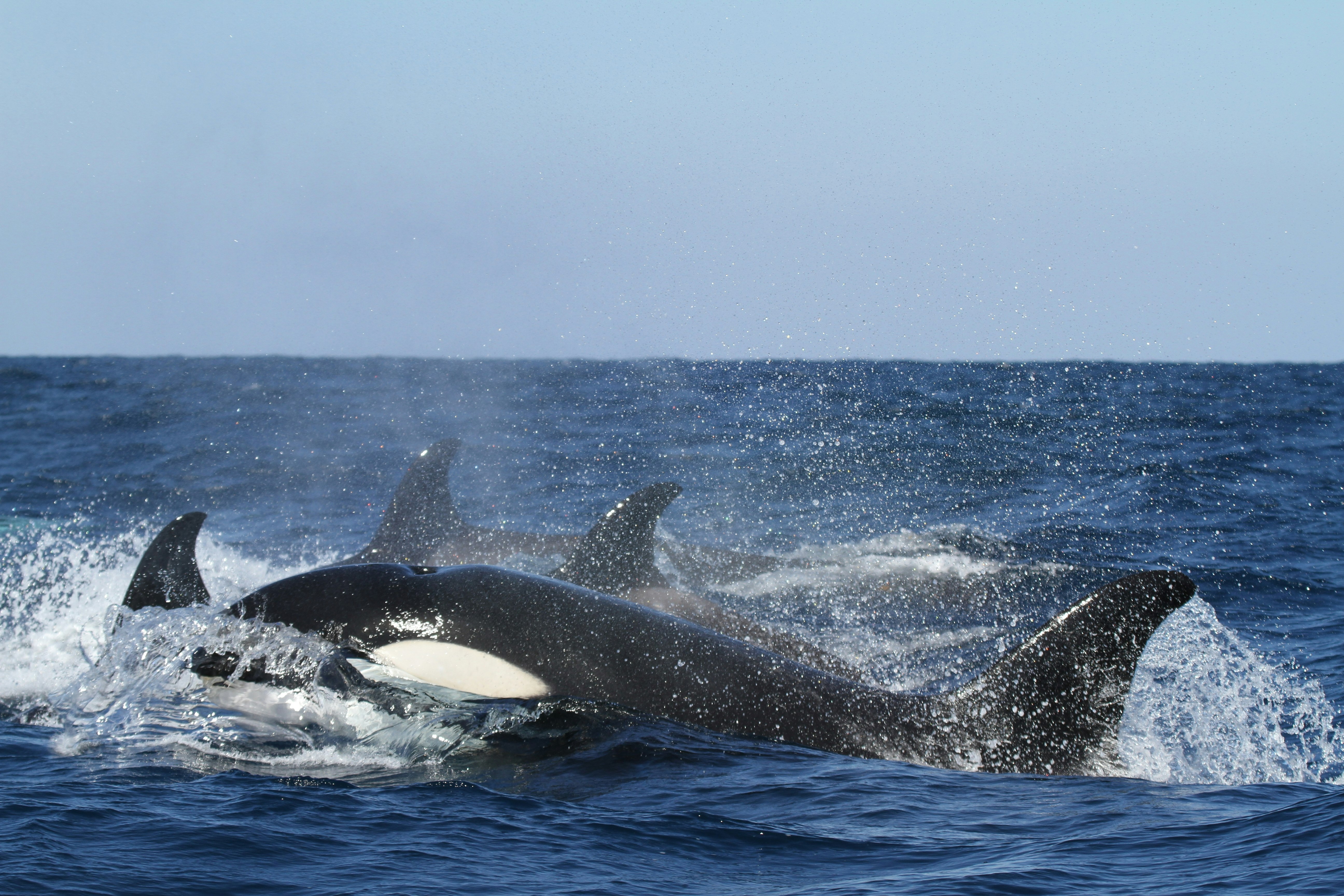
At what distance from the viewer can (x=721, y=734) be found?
517cm

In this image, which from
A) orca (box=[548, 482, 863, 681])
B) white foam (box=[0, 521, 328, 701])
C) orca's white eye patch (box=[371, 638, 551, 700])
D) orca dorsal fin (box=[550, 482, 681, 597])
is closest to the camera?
orca's white eye patch (box=[371, 638, 551, 700])

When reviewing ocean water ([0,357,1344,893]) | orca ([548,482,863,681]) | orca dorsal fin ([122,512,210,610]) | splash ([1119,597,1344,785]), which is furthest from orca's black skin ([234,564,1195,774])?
orca ([548,482,863,681])

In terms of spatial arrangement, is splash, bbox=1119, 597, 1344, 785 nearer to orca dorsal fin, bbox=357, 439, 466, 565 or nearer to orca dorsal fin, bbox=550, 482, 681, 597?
orca dorsal fin, bbox=550, 482, 681, 597

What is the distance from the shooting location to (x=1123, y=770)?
4879mm

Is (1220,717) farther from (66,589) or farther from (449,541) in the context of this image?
(66,589)

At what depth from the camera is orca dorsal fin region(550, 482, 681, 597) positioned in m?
7.88

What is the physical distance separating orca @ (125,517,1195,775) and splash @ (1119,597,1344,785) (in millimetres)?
591

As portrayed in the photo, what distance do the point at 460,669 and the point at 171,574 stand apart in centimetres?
233

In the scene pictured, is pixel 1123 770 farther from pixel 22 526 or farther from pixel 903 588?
pixel 22 526

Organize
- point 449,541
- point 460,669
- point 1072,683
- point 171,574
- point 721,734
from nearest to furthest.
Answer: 1. point 1072,683
2. point 721,734
3. point 460,669
4. point 171,574
5. point 449,541

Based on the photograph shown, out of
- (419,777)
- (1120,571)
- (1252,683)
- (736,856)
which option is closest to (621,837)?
(736,856)

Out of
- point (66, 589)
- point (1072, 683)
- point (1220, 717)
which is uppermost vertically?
point (1072, 683)

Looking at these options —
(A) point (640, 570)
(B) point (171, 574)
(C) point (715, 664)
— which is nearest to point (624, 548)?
(A) point (640, 570)

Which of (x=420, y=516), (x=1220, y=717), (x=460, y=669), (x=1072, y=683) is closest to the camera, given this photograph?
(x=1072, y=683)
